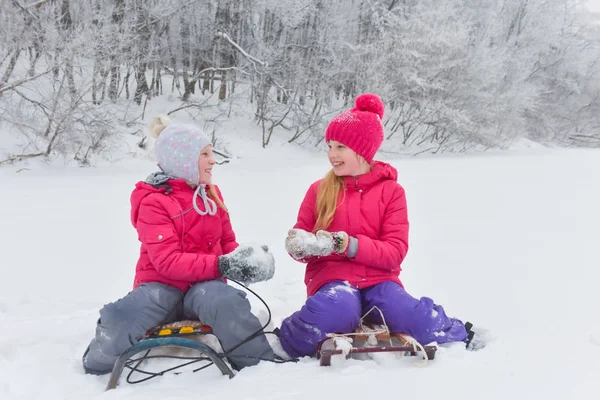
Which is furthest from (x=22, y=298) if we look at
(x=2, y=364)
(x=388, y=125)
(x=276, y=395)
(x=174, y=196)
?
(x=388, y=125)

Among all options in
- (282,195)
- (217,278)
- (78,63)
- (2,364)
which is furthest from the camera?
(78,63)

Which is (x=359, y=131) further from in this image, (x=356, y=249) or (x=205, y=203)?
(x=205, y=203)

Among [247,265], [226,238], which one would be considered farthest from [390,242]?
[226,238]

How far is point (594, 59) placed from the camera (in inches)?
942

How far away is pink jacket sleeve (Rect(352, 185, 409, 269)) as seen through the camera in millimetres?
2080

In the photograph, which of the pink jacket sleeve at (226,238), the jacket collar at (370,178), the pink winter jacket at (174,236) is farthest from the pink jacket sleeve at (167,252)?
the jacket collar at (370,178)

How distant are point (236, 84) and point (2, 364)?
13.1 meters

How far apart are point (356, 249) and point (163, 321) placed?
3.17 ft

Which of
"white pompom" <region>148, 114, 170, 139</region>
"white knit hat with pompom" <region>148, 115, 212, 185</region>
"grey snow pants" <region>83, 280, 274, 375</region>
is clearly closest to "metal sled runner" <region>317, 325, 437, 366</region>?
"grey snow pants" <region>83, 280, 274, 375</region>

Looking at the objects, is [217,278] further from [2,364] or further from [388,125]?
[388,125]

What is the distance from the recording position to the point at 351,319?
1.99 meters

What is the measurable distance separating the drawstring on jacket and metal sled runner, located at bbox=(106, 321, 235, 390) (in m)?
0.53

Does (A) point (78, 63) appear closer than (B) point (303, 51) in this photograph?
Yes

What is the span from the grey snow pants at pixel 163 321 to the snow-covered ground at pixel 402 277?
0.08m
